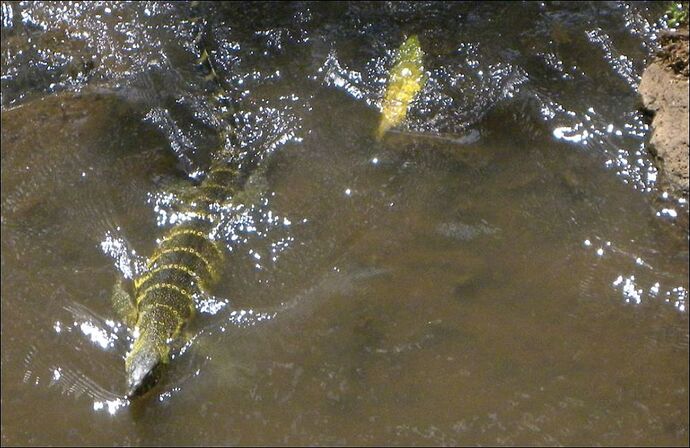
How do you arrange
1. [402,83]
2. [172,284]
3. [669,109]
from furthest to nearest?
[402,83], [669,109], [172,284]

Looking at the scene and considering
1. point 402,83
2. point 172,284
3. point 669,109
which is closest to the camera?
point 172,284

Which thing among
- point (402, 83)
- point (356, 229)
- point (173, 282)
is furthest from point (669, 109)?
point (173, 282)

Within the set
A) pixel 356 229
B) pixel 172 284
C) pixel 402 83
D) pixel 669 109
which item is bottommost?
pixel 172 284

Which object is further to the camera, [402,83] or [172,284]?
[402,83]

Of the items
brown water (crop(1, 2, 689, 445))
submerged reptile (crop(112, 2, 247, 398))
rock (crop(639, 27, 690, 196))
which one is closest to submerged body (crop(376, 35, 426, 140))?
brown water (crop(1, 2, 689, 445))

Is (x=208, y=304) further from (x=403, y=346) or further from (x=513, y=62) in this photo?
(x=513, y=62)

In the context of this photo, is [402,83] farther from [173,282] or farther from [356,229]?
[173,282]

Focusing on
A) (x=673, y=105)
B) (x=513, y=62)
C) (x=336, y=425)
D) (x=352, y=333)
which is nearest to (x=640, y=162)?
(x=673, y=105)
